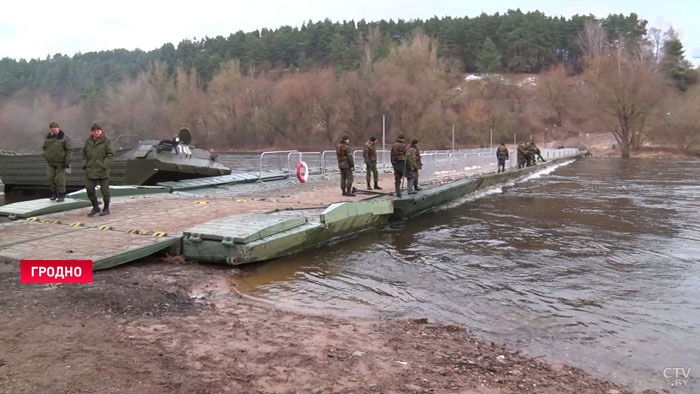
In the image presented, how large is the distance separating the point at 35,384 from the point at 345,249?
636cm

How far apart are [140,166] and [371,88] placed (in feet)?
185

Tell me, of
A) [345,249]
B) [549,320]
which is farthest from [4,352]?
[345,249]

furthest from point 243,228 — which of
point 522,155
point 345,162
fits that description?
point 522,155

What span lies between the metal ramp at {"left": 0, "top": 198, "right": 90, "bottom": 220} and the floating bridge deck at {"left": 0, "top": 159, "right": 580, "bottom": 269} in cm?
2

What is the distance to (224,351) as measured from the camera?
163 inches

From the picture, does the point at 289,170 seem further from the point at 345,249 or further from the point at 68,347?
the point at 68,347

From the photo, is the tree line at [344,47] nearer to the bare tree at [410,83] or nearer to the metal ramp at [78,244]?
the bare tree at [410,83]

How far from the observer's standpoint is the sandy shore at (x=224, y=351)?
3.52m

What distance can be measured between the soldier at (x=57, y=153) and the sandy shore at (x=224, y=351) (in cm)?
457

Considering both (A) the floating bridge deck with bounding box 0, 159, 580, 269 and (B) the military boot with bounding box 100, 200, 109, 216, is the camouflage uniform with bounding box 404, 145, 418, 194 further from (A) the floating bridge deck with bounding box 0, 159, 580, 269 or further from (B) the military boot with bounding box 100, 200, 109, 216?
(B) the military boot with bounding box 100, 200, 109, 216

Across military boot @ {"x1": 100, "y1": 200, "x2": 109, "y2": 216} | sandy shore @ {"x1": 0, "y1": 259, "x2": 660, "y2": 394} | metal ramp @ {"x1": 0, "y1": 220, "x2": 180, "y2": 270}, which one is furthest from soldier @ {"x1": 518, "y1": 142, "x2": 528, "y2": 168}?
sandy shore @ {"x1": 0, "y1": 259, "x2": 660, "y2": 394}

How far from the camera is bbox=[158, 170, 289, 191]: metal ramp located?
13.8m

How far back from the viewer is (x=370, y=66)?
77938 millimetres

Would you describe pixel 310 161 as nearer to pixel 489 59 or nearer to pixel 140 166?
pixel 140 166
